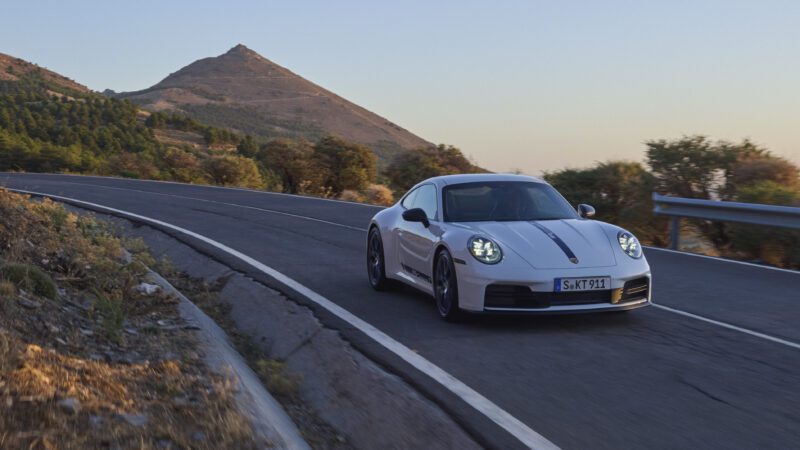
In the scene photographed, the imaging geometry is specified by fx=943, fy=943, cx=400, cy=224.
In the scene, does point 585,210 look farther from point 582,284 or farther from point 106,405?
point 106,405

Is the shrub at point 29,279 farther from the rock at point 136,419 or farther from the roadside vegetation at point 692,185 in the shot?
the roadside vegetation at point 692,185

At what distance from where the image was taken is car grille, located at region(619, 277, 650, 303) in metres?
8.04

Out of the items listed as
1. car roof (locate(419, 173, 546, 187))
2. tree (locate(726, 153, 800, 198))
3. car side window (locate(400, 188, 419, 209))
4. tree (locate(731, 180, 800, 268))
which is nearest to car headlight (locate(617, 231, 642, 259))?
car roof (locate(419, 173, 546, 187))

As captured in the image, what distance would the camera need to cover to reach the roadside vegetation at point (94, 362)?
14.6 feet

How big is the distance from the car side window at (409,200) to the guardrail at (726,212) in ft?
17.7

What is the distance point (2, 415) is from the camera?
4.29 metres

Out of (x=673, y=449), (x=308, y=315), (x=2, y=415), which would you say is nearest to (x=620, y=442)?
(x=673, y=449)

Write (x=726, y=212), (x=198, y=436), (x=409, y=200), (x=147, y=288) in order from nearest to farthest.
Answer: (x=198, y=436), (x=147, y=288), (x=409, y=200), (x=726, y=212)

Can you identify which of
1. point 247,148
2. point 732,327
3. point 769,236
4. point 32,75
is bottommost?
point 247,148

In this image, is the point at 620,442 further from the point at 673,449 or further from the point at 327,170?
the point at 327,170

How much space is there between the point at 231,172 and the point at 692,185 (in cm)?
2259

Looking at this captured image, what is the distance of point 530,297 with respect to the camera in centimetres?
782

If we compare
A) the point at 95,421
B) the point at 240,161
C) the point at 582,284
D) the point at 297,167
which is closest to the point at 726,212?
the point at 582,284

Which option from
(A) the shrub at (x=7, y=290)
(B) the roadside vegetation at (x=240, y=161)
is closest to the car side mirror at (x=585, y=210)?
(A) the shrub at (x=7, y=290)
